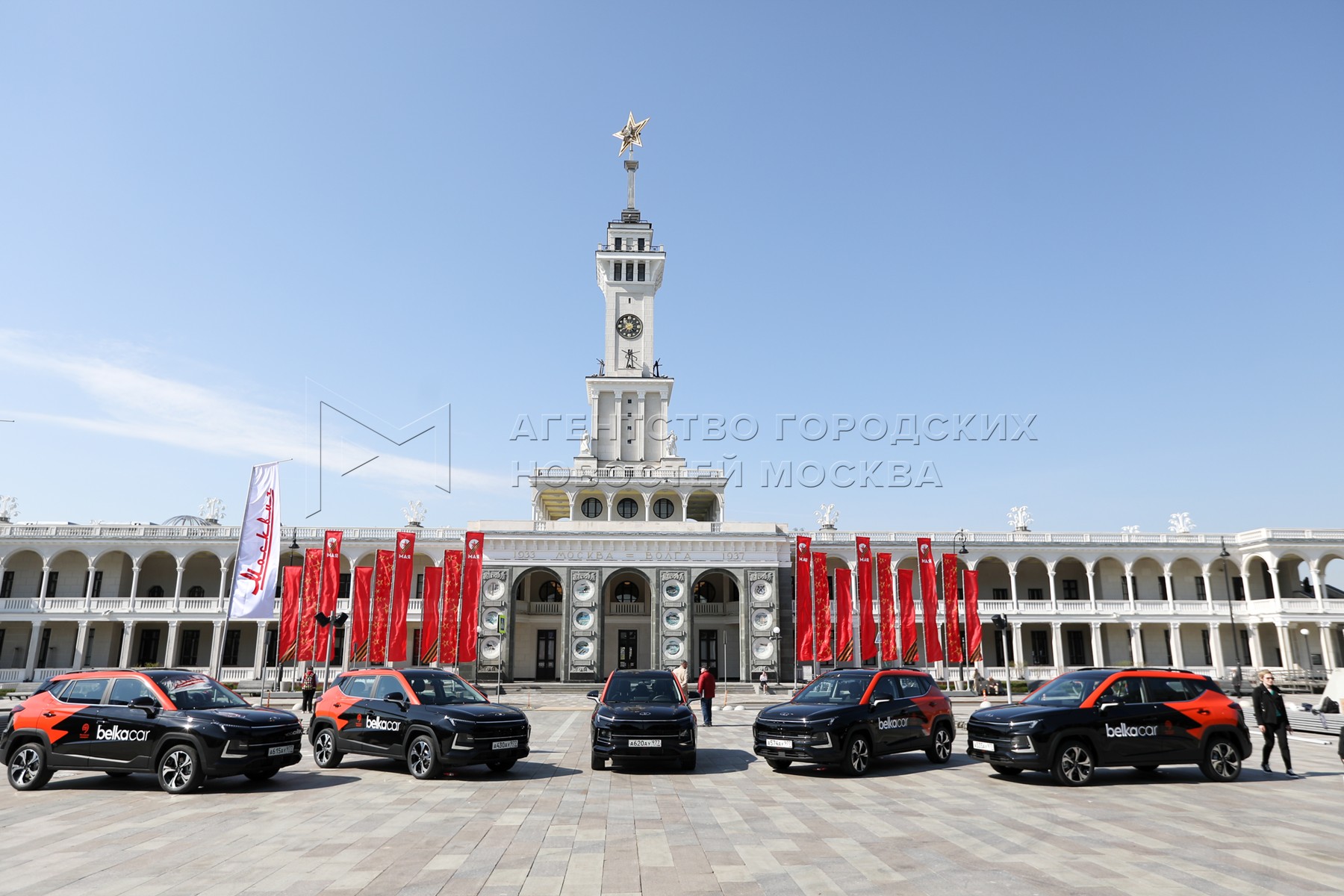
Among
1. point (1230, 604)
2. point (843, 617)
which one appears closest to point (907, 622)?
point (843, 617)

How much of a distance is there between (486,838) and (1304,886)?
7.72m

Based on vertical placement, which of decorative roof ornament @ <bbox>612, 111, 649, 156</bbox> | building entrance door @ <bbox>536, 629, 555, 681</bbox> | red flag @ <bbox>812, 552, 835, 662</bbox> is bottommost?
building entrance door @ <bbox>536, 629, 555, 681</bbox>

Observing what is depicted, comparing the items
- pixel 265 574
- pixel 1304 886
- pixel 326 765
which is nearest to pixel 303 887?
pixel 326 765

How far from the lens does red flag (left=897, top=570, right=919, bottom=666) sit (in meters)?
38.2

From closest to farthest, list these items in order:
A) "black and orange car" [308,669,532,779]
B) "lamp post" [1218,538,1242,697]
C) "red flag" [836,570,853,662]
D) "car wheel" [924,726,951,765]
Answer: "black and orange car" [308,669,532,779] < "car wheel" [924,726,951,765] < "red flag" [836,570,853,662] < "lamp post" [1218,538,1242,697]

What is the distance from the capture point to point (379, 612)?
1478 inches

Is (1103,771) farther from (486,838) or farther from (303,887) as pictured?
(303,887)

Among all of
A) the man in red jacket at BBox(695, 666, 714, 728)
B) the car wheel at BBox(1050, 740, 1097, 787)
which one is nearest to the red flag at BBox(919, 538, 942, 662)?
the man in red jacket at BBox(695, 666, 714, 728)

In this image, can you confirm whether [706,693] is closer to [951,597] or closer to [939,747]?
[939,747]

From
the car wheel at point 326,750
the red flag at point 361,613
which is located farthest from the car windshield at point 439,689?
the red flag at point 361,613

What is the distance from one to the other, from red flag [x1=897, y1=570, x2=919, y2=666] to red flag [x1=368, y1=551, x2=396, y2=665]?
2528 centimetres

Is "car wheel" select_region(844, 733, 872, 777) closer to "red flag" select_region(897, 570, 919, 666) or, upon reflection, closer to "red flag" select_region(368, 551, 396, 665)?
"red flag" select_region(897, 570, 919, 666)

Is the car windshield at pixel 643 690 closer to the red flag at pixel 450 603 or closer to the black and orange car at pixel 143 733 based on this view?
the black and orange car at pixel 143 733

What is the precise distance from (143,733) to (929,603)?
1336 inches
